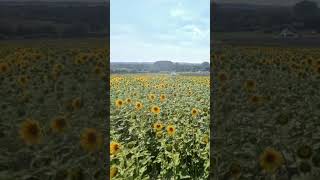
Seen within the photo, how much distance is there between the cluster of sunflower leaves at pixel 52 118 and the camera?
2695 millimetres

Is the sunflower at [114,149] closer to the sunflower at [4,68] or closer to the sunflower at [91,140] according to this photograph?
the sunflower at [91,140]

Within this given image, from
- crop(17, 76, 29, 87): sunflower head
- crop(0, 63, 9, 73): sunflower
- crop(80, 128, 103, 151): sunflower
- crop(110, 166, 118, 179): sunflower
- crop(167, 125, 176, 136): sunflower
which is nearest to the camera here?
crop(80, 128, 103, 151): sunflower

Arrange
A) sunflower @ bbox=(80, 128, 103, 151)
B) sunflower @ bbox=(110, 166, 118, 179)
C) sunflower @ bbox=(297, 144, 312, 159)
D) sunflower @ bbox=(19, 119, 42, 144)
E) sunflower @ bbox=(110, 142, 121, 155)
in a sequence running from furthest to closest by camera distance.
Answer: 1. sunflower @ bbox=(110, 142, 121, 155)
2. sunflower @ bbox=(110, 166, 118, 179)
3. sunflower @ bbox=(80, 128, 103, 151)
4. sunflower @ bbox=(19, 119, 42, 144)
5. sunflower @ bbox=(297, 144, 312, 159)

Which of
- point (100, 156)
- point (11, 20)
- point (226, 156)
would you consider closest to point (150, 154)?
point (226, 156)

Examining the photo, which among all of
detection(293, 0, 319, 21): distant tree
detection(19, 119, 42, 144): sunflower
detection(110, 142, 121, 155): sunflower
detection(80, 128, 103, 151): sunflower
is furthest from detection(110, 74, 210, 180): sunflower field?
detection(293, 0, 319, 21): distant tree

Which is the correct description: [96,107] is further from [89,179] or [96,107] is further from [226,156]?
[89,179]

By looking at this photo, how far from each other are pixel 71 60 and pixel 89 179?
3469mm

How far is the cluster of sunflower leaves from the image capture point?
2.70m

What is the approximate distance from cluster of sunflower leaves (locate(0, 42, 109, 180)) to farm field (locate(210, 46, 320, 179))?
805 mm

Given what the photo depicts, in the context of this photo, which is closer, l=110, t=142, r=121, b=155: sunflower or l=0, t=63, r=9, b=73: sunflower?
l=110, t=142, r=121, b=155: sunflower

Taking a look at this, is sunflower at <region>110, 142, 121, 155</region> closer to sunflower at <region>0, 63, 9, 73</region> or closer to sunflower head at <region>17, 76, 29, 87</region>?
sunflower head at <region>17, 76, 29, 87</region>

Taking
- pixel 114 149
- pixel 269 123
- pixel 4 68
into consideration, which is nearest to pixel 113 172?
pixel 114 149

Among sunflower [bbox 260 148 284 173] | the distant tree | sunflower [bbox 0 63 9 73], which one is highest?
the distant tree

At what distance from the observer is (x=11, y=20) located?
1262 cm
